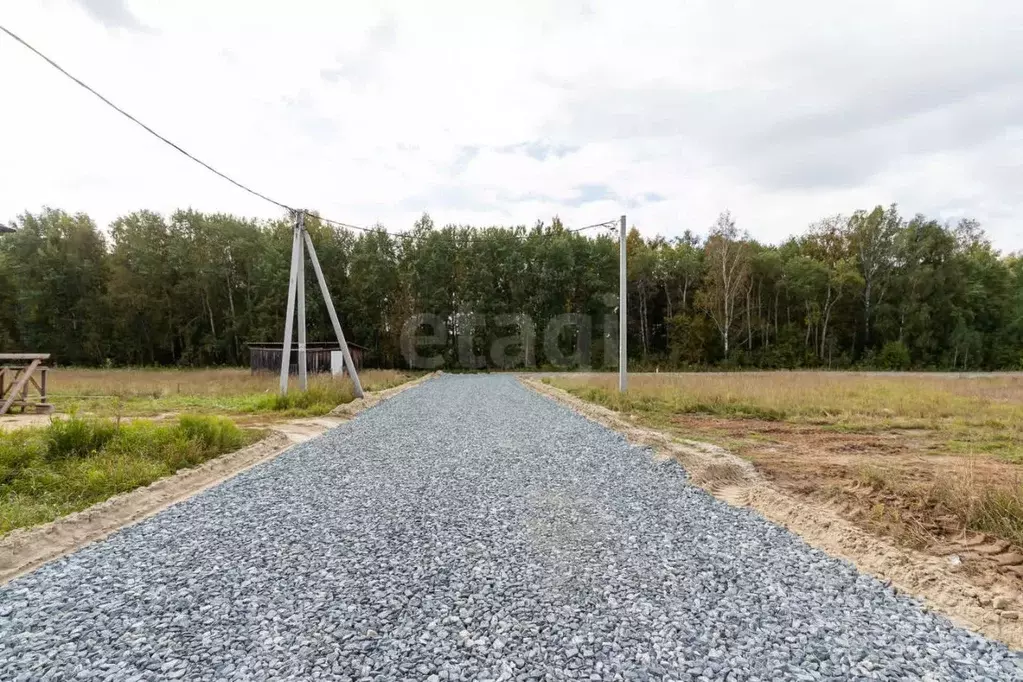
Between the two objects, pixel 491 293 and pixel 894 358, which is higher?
pixel 491 293

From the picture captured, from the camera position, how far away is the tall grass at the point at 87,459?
5438mm

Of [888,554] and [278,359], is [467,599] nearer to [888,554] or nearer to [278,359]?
[888,554]

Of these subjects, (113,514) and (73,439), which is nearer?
(113,514)

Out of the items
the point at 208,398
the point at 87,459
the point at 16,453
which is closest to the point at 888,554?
the point at 87,459

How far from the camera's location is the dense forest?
136 feet

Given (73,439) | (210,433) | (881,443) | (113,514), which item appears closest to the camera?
(113,514)

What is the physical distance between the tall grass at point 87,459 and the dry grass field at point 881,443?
7.50m

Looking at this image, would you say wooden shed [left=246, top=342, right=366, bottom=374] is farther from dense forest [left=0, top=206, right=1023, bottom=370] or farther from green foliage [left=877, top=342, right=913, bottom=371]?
green foliage [left=877, top=342, right=913, bottom=371]

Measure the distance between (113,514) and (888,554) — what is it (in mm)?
6792

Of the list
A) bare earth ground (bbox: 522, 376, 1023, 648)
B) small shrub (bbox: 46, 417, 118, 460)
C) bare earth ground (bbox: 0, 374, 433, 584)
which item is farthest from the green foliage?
small shrub (bbox: 46, 417, 118, 460)

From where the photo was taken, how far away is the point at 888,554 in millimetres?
4258

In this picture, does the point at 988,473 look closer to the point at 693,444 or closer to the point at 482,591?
the point at 693,444

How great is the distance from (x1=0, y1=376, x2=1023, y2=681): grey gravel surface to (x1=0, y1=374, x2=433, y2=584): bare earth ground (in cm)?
28

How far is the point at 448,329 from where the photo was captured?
43094 mm
